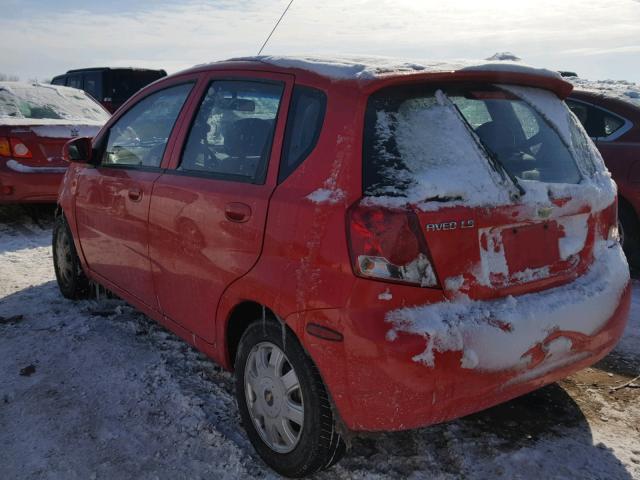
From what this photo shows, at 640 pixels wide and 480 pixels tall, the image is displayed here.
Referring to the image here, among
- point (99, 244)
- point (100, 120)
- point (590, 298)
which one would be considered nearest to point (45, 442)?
point (99, 244)

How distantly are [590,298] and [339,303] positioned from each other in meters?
1.11

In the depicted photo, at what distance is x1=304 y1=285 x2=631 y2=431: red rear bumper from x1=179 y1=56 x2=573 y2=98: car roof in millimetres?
862

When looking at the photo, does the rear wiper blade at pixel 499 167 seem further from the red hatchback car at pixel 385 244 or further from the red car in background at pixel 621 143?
the red car in background at pixel 621 143

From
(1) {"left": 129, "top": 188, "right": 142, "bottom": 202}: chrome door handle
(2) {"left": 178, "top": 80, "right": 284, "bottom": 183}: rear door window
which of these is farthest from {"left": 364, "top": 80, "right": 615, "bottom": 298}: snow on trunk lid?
(1) {"left": 129, "top": 188, "right": 142, "bottom": 202}: chrome door handle

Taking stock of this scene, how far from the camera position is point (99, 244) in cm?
401

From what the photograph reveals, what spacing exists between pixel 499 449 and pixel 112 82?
13049 mm

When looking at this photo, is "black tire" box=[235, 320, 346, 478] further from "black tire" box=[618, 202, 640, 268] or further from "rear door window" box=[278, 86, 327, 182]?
"black tire" box=[618, 202, 640, 268]

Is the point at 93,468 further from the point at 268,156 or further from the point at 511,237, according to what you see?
the point at 511,237

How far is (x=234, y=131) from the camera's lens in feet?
9.50

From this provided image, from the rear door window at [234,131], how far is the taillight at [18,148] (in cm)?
432

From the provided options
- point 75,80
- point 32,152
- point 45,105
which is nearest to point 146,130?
point 32,152

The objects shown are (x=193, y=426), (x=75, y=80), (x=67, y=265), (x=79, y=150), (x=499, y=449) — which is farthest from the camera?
(x=75, y=80)

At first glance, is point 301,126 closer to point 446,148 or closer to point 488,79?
point 446,148

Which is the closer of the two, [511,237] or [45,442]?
[511,237]
